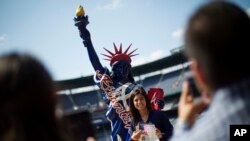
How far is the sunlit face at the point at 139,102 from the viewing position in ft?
12.7

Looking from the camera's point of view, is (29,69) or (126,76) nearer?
(29,69)

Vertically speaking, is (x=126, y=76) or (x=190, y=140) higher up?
(x=126, y=76)

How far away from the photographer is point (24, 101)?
40.7 inches

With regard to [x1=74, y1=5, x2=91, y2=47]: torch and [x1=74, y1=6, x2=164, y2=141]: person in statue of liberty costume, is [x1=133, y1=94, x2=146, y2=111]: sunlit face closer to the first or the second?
[x1=74, y1=6, x2=164, y2=141]: person in statue of liberty costume

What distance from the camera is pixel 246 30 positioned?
3.55 ft

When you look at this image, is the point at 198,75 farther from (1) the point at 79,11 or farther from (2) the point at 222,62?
(1) the point at 79,11

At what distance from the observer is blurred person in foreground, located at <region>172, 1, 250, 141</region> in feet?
3.44

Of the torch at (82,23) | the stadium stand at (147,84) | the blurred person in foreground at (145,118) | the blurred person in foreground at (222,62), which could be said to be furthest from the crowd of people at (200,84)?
the stadium stand at (147,84)

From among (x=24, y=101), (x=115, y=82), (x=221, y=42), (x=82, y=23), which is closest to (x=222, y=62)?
(x=221, y=42)

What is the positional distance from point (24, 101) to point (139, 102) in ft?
9.54

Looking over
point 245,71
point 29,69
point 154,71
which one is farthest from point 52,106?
point 154,71

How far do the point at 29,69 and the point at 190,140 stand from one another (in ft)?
1.87

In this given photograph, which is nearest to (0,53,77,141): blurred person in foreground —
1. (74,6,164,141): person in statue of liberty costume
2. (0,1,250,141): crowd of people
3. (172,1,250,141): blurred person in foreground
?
(0,1,250,141): crowd of people

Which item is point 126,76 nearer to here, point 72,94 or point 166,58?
point 166,58
